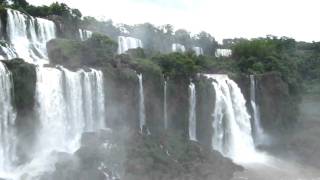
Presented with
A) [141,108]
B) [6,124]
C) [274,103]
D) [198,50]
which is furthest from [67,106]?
[198,50]

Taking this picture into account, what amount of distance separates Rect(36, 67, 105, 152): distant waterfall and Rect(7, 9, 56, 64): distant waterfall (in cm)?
489

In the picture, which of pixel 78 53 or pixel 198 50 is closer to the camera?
pixel 78 53

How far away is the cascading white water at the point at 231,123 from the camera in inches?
1380

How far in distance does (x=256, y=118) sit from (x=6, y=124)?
20.5 meters

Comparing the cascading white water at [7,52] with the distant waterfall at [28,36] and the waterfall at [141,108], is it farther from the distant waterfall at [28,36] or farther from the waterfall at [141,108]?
the waterfall at [141,108]

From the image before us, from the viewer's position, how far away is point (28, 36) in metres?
34.0

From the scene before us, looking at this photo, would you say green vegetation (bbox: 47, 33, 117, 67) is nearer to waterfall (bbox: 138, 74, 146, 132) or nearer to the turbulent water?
the turbulent water

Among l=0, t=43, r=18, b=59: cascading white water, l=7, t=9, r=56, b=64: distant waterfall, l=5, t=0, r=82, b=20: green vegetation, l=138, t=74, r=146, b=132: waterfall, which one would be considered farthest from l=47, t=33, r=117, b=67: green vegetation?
l=5, t=0, r=82, b=20: green vegetation

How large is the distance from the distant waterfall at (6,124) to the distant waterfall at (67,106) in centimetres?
163

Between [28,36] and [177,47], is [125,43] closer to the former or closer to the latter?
[177,47]

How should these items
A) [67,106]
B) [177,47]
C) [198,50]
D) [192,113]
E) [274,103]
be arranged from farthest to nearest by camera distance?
1. [198,50]
2. [177,47]
3. [274,103]
4. [192,113]
5. [67,106]

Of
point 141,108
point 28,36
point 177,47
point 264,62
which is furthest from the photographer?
point 177,47

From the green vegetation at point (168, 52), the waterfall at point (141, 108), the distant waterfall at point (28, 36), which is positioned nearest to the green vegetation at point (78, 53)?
the green vegetation at point (168, 52)

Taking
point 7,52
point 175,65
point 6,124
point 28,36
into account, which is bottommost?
point 6,124
